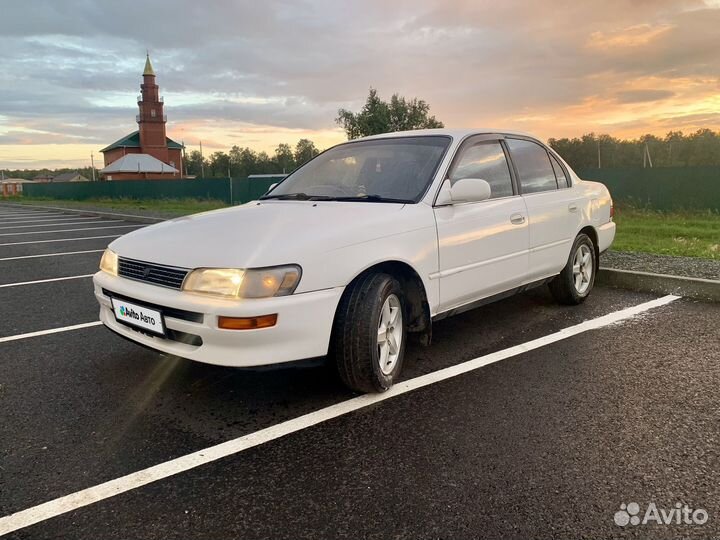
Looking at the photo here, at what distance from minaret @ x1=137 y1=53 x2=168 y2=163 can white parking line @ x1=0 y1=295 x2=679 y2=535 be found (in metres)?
76.3

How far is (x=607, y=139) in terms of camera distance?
60.8 metres

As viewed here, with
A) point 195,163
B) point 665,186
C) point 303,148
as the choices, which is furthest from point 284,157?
point 665,186

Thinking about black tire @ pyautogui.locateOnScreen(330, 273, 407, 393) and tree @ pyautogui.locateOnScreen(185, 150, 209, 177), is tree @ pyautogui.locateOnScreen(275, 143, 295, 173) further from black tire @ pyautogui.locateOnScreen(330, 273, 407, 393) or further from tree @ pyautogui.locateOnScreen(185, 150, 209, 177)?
black tire @ pyautogui.locateOnScreen(330, 273, 407, 393)

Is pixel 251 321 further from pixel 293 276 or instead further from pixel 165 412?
pixel 165 412

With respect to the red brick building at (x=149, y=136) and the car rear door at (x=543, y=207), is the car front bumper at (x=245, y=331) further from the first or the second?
the red brick building at (x=149, y=136)

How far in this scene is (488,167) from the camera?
170 inches

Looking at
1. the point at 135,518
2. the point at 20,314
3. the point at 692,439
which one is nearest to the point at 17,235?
the point at 20,314

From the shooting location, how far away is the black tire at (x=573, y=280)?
518cm

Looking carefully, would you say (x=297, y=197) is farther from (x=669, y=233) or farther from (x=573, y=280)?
(x=669, y=233)

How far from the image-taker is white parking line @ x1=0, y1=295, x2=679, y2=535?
Answer: 2.21 metres

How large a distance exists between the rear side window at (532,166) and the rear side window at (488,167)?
0.20 meters

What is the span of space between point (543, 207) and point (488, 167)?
0.75m
